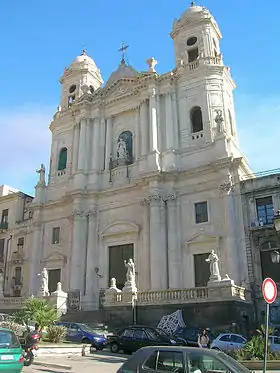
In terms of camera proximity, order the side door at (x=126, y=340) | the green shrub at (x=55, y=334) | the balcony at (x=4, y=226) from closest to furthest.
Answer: the side door at (x=126, y=340) < the green shrub at (x=55, y=334) < the balcony at (x=4, y=226)

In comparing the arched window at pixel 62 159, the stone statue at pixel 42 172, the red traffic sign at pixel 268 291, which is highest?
the arched window at pixel 62 159

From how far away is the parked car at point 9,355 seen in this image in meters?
9.95

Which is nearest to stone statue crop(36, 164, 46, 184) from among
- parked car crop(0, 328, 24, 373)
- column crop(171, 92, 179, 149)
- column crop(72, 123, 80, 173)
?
column crop(72, 123, 80, 173)

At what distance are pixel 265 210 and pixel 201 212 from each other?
4570mm

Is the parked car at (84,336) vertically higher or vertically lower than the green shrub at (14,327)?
lower

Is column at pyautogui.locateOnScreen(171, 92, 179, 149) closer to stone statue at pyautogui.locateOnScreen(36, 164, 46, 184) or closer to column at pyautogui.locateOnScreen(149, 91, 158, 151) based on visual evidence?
column at pyautogui.locateOnScreen(149, 91, 158, 151)

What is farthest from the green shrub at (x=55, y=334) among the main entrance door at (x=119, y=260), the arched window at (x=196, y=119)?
the arched window at (x=196, y=119)

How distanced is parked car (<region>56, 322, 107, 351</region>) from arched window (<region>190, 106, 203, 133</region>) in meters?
18.5

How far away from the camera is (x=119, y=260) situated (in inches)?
1236

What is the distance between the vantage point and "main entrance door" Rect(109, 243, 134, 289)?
101 feet

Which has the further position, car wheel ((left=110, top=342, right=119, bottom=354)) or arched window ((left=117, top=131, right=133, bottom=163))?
arched window ((left=117, top=131, right=133, bottom=163))

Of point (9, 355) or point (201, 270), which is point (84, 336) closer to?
point (201, 270)

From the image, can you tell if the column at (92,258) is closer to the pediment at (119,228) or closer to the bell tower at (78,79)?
the pediment at (119,228)

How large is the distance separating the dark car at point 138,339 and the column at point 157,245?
8585 millimetres
